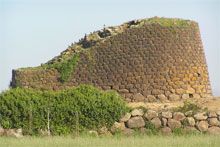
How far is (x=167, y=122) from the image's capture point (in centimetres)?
1394

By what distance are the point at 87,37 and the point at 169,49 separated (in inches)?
248

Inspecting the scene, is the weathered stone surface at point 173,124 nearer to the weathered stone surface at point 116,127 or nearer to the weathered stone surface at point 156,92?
the weathered stone surface at point 116,127

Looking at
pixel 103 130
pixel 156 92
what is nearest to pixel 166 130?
pixel 103 130

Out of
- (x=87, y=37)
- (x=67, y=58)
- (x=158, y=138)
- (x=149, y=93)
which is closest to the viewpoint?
(x=158, y=138)

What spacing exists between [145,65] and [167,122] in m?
7.83

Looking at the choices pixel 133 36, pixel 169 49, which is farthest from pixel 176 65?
pixel 133 36

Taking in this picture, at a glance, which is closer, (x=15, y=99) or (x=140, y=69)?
(x=15, y=99)

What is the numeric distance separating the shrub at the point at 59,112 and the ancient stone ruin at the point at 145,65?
7587 millimetres

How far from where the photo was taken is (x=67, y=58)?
2427cm

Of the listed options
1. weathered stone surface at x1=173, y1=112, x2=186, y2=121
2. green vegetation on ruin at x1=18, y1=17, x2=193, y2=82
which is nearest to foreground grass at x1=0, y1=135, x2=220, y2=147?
weathered stone surface at x1=173, y1=112, x2=186, y2=121

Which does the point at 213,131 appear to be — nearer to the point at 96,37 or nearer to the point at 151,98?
the point at 151,98

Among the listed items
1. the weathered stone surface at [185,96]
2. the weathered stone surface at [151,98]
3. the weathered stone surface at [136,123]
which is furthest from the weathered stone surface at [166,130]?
the weathered stone surface at [185,96]

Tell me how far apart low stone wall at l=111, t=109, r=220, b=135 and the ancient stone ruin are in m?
6.94

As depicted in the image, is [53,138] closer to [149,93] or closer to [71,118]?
[71,118]
